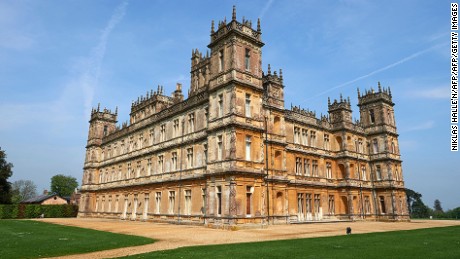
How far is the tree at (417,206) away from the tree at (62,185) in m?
101

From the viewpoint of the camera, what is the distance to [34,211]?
49.8 m

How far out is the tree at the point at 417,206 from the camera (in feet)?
242

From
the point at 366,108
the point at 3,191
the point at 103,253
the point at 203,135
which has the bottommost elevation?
the point at 103,253

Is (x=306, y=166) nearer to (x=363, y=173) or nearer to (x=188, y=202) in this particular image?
(x=363, y=173)

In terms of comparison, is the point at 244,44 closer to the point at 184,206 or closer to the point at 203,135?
the point at 203,135

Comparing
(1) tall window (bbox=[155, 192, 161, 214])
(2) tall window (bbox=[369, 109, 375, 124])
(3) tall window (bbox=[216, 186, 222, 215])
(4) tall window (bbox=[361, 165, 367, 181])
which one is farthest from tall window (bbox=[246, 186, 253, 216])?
(2) tall window (bbox=[369, 109, 375, 124])

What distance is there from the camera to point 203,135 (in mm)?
29094

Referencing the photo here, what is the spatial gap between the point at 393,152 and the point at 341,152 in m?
8.77

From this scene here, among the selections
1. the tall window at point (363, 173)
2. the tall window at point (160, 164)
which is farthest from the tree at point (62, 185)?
the tall window at point (363, 173)

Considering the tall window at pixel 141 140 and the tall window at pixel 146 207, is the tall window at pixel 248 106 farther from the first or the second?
the tall window at pixel 141 140

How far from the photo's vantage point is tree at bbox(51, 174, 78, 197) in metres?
103

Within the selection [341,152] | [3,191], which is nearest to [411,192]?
[341,152]

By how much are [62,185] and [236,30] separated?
326ft

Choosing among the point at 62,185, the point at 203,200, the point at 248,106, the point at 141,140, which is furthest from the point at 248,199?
the point at 62,185
